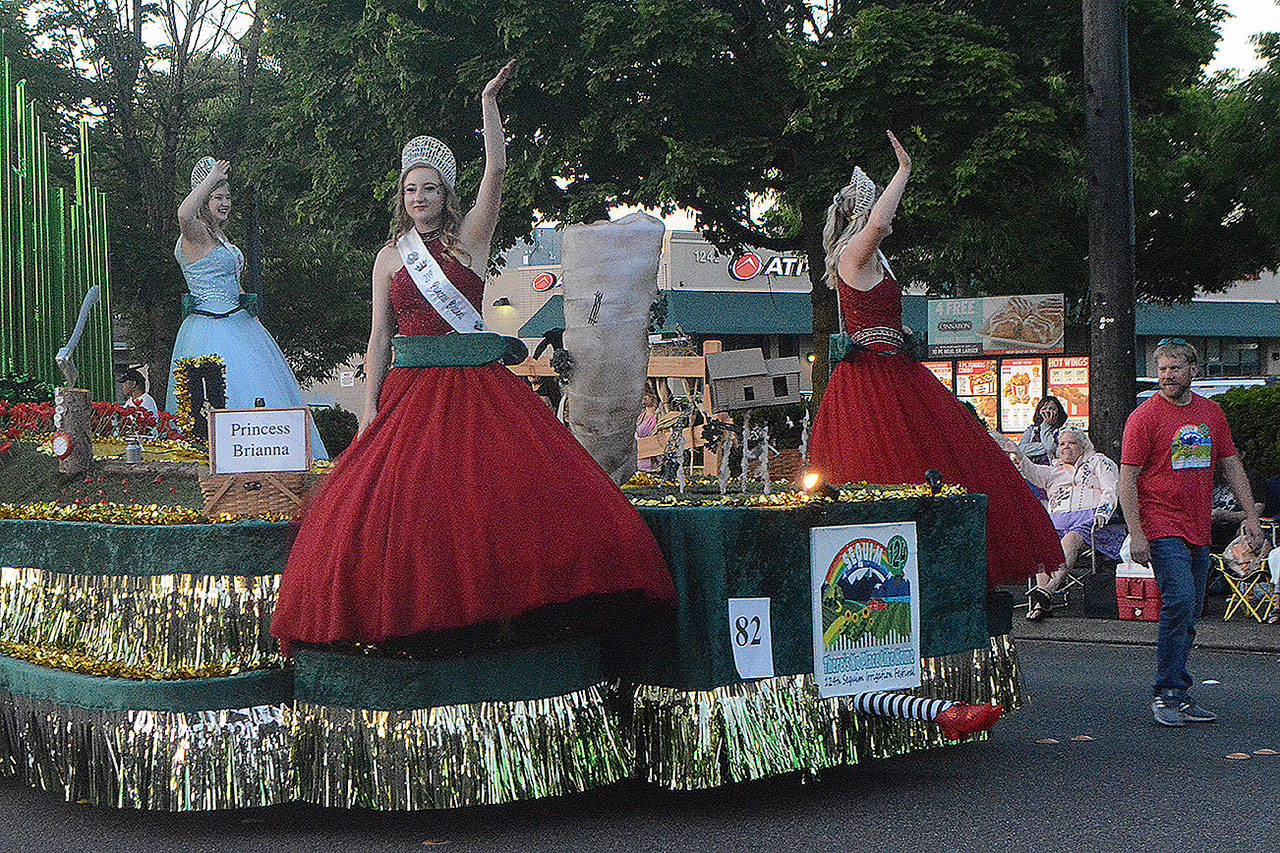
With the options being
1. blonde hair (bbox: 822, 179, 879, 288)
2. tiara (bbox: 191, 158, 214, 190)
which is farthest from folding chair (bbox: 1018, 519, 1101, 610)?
tiara (bbox: 191, 158, 214, 190)

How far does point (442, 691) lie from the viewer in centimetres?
481

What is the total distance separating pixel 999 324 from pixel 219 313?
11.4 m

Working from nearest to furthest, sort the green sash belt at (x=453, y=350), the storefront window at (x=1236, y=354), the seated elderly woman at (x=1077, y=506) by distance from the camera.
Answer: the green sash belt at (x=453, y=350) < the seated elderly woman at (x=1077, y=506) < the storefront window at (x=1236, y=354)

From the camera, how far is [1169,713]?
21.6ft

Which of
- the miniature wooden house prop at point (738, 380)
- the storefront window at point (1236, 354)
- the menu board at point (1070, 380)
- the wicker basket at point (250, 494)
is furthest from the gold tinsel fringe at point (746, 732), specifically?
the storefront window at point (1236, 354)

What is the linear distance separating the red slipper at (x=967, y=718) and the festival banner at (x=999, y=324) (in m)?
13.0

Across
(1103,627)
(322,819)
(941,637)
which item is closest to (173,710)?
(322,819)

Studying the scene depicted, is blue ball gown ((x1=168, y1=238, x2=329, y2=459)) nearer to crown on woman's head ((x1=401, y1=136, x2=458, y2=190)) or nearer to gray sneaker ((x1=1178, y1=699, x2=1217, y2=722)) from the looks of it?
crown on woman's head ((x1=401, y1=136, x2=458, y2=190))

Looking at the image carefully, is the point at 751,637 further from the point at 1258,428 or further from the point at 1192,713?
the point at 1258,428

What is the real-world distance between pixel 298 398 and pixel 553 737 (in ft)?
14.9

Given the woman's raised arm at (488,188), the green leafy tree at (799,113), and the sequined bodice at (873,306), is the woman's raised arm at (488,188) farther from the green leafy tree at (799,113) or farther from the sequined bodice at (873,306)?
the green leafy tree at (799,113)

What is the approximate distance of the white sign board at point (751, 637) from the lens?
5.08 metres

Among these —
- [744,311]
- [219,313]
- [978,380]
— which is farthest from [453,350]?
[744,311]

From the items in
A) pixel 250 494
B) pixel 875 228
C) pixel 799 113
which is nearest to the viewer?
pixel 250 494
